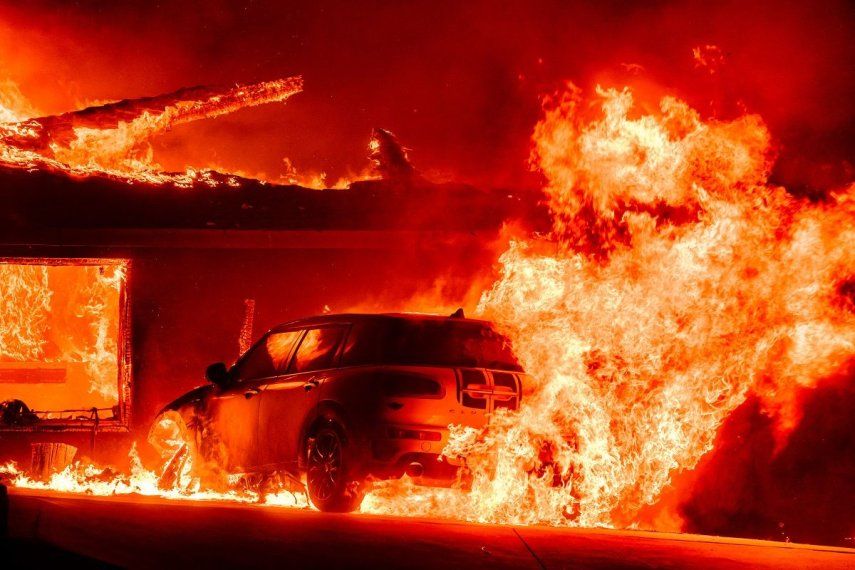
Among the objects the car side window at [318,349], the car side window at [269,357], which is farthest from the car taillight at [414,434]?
the car side window at [269,357]

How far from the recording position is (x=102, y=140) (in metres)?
15.1

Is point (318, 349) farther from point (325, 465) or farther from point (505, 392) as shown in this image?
point (505, 392)

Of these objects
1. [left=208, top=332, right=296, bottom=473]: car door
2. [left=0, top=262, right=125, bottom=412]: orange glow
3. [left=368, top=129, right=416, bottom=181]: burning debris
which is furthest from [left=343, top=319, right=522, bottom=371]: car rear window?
[left=0, top=262, right=125, bottom=412]: orange glow

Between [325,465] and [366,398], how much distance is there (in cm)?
77

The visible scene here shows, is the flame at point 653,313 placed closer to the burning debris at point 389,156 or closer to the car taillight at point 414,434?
the car taillight at point 414,434

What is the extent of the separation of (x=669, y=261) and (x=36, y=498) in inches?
265

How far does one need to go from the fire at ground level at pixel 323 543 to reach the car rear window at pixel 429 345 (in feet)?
4.45

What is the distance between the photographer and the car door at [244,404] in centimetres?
1012

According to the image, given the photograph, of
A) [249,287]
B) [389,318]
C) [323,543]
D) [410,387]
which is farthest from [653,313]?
[249,287]

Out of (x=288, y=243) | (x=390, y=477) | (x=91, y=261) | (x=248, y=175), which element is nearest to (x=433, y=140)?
(x=248, y=175)

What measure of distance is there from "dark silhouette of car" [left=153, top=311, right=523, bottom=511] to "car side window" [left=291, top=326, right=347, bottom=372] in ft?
0.04

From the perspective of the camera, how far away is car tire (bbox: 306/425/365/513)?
8.85 metres

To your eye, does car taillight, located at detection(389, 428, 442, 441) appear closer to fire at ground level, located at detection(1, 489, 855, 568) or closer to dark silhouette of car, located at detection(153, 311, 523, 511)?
dark silhouette of car, located at detection(153, 311, 523, 511)

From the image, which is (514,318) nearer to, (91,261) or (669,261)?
(669,261)
